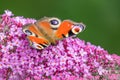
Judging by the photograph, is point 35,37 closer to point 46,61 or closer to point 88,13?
point 46,61

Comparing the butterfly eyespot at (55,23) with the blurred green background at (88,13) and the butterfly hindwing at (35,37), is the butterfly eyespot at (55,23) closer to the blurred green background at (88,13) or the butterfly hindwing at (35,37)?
the butterfly hindwing at (35,37)

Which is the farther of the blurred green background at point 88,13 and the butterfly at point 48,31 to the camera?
the blurred green background at point 88,13

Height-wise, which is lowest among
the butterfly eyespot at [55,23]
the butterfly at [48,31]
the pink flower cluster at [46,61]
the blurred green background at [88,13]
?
the pink flower cluster at [46,61]

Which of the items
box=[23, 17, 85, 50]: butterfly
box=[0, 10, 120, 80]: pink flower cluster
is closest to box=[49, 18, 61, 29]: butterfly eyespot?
box=[23, 17, 85, 50]: butterfly

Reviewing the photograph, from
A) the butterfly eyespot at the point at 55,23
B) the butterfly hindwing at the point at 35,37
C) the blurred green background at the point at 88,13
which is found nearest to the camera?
the butterfly hindwing at the point at 35,37

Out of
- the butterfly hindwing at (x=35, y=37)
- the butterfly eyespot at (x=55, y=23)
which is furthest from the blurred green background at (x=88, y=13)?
the butterfly hindwing at (x=35, y=37)

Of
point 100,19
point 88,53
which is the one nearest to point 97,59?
point 88,53

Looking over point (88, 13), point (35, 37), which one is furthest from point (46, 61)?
point (88, 13)
